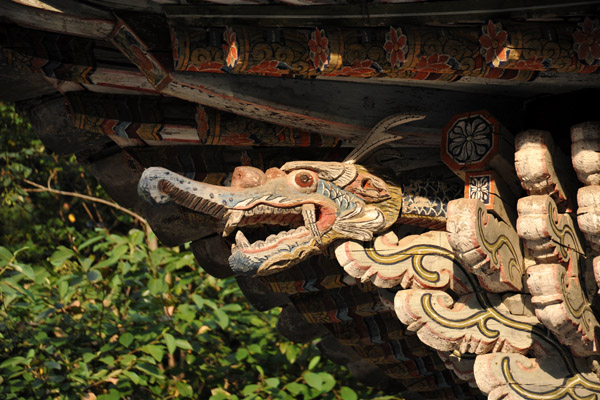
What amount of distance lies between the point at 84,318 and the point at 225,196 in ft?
10.1

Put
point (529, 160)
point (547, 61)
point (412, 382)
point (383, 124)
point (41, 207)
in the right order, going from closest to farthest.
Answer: point (547, 61), point (529, 160), point (383, 124), point (412, 382), point (41, 207)

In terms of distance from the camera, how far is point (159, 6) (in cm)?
293

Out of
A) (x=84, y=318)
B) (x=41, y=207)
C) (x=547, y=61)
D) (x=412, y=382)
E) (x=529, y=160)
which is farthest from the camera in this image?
(x=41, y=207)

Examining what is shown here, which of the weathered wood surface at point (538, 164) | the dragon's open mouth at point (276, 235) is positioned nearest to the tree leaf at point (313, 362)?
the dragon's open mouth at point (276, 235)

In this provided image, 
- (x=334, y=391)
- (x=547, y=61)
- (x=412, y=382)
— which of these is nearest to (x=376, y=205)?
(x=547, y=61)

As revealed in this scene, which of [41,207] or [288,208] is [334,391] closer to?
[288,208]

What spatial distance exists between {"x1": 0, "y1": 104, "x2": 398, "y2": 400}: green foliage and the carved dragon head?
176 cm

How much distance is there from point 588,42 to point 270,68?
101cm

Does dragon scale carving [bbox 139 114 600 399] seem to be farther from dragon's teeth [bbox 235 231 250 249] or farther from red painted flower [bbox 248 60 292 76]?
red painted flower [bbox 248 60 292 76]

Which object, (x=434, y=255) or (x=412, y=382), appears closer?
(x=434, y=255)

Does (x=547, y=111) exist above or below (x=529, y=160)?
above

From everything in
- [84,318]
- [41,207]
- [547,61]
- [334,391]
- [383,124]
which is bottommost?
[334,391]

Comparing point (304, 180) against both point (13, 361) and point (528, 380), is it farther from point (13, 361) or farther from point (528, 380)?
point (13, 361)

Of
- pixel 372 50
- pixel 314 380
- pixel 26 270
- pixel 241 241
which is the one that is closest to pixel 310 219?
pixel 241 241
